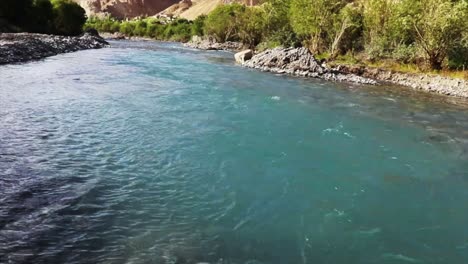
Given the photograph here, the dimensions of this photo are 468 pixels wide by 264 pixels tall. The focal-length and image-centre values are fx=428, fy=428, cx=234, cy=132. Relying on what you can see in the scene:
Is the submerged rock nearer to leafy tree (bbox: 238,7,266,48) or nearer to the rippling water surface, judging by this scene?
the rippling water surface

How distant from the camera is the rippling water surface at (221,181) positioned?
9.52 m

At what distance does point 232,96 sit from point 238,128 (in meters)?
9.10

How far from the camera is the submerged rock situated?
1772 inches

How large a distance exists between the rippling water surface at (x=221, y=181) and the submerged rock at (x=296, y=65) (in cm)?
1817

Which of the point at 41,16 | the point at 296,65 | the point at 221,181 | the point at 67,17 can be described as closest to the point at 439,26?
the point at 296,65

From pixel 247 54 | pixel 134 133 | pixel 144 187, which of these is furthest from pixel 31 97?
pixel 247 54

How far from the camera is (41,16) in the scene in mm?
79125

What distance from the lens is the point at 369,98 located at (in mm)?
33031

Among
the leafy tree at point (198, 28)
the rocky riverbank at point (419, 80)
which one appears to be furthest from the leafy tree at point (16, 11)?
the leafy tree at point (198, 28)

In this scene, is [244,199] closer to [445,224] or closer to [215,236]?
[215,236]

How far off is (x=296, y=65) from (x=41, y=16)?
5401 centimetres

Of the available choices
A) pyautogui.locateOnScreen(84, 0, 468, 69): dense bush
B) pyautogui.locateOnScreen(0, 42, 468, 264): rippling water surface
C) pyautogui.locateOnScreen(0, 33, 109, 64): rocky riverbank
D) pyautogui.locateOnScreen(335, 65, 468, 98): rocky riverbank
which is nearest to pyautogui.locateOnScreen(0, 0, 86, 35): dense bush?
pyautogui.locateOnScreen(0, 33, 109, 64): rocky riverbank

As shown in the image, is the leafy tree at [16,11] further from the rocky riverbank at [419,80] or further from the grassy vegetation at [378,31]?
the rocky riverbank at [419,80]

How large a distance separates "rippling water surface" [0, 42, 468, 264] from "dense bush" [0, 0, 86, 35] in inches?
1926
